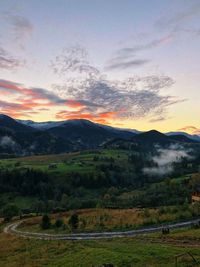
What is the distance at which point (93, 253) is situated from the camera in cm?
5203

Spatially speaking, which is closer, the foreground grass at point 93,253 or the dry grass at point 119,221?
the foreground grass at point 93,253

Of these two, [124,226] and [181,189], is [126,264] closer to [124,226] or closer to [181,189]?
[124,226]

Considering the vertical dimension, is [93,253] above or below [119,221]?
below

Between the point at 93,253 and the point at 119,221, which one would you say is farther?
the point at 119,221

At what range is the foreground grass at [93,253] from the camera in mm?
45281

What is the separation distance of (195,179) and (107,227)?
118497 millimetres

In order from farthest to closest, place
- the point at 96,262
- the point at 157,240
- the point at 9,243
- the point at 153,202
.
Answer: the point at 153,202 < the point at 9,243 < the point at 157,240 < the point at 96,262

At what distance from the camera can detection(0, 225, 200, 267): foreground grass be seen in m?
45.3

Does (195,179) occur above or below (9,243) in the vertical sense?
above

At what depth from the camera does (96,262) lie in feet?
155

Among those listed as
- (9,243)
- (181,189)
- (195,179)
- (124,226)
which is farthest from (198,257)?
(195,179)

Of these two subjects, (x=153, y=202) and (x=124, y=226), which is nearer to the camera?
(x=124, y=226)

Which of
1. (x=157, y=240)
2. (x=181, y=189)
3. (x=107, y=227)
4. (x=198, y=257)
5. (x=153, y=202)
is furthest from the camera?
(x=181, y=189)

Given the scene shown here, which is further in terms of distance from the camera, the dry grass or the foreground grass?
the dry grass
